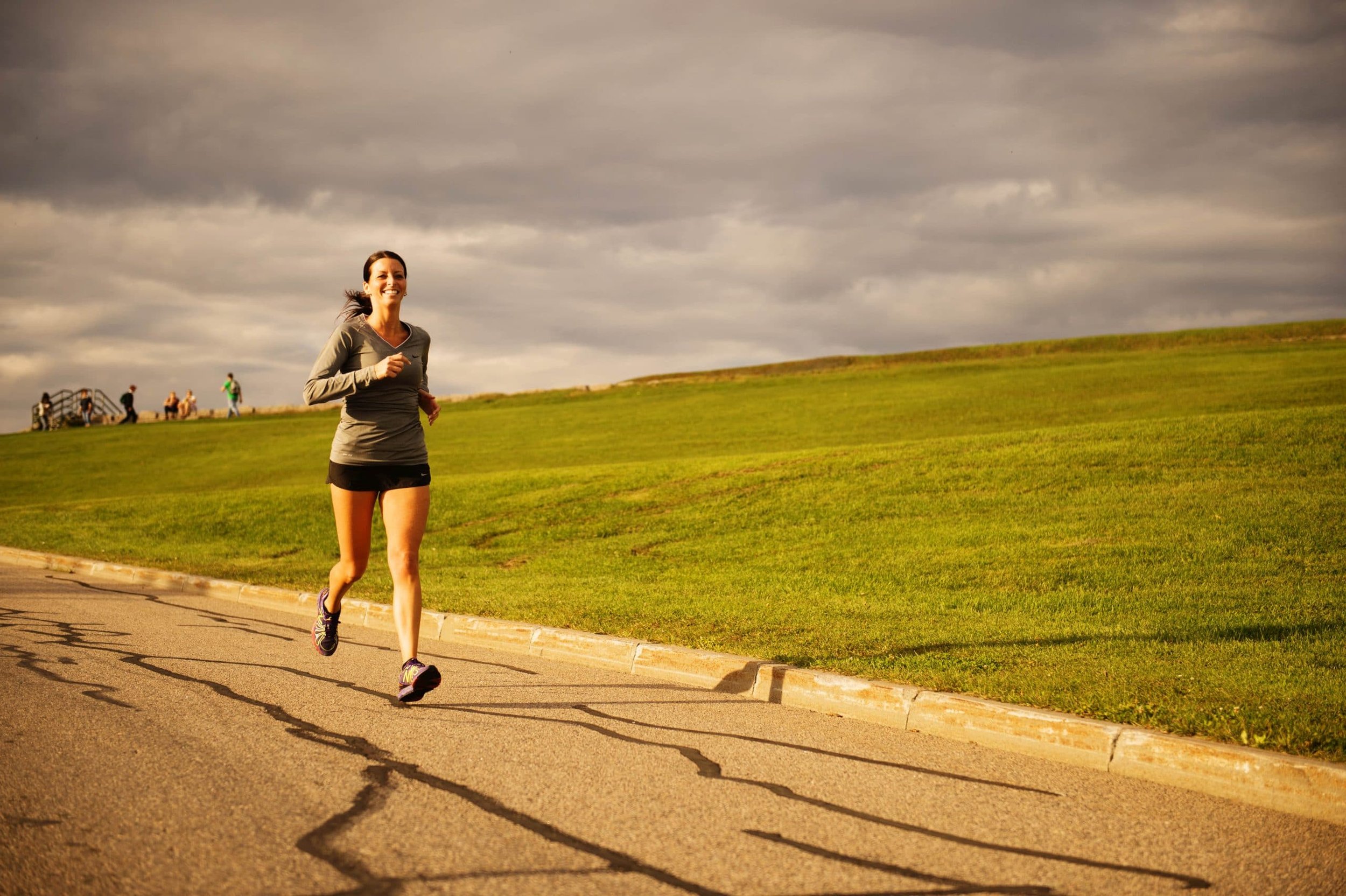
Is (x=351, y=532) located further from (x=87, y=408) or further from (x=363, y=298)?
(x=87, y=408)

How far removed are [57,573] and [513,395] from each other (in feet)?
97.6

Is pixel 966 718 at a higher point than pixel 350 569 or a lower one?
lower

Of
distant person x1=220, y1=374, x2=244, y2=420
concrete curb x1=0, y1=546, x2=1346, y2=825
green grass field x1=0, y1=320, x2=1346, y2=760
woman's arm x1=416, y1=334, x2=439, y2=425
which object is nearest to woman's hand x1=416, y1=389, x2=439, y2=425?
woman's arm x1=416, y1=334, x2=439, y2=425

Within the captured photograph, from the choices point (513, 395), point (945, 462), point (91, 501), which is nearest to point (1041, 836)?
point (945, 462)

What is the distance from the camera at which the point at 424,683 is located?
5.18m

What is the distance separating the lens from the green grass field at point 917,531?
6465 millimetres

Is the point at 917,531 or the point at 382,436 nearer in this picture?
the point at 382,436

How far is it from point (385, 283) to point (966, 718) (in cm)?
397

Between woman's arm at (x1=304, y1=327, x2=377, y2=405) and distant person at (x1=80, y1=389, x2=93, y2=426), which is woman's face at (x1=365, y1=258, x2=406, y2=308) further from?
distant person at (x1=80, y1=389, x2=93, y2=426)

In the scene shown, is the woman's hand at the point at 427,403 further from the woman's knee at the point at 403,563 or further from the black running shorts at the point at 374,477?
the woman's knee at the point at 403,563

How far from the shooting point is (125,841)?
11.1ft

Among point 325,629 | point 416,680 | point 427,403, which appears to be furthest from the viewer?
point 325,629

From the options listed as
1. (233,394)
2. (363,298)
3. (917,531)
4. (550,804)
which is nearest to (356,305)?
(363,298)

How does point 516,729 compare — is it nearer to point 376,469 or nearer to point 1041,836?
point 376,469
